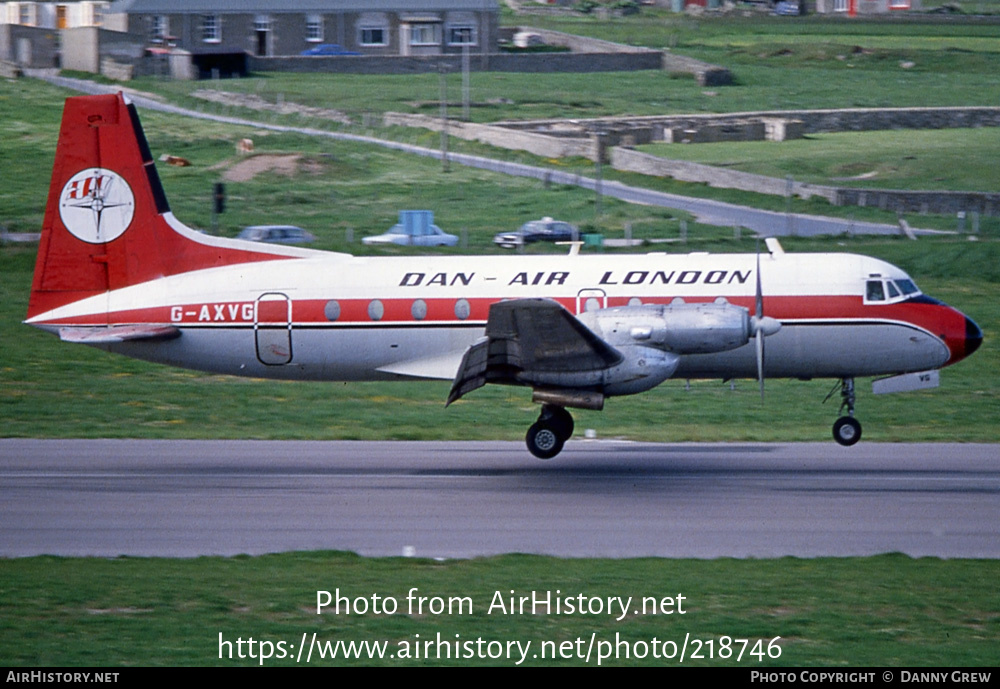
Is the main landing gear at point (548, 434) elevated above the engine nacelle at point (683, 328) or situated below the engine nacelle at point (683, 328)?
below

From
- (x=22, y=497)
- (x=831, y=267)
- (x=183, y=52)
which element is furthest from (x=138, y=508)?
(x=183, y=52)

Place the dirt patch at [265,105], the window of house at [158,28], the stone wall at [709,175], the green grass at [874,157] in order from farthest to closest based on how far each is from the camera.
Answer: the window of house at [158,28]
the dirt patch at [265,105]
the green grass at [874,157]
the stone wall at [709,175]

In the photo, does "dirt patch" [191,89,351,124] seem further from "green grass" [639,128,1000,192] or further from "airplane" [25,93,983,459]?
"airplane" [25,93,983,459]

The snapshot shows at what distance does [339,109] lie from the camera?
264 ft

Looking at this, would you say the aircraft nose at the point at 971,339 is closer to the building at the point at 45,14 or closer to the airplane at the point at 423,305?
the airplane at the point at 423,305

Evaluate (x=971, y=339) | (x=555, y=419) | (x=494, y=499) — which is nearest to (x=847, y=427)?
(x=971, y=339)

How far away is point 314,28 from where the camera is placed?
3782 inches

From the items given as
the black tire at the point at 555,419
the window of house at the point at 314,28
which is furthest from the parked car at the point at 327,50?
the black tire at the point at 555,419

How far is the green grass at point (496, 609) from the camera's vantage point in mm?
11453

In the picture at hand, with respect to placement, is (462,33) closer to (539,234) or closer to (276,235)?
(539,234)

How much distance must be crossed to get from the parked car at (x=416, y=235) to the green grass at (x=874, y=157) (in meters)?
23.3

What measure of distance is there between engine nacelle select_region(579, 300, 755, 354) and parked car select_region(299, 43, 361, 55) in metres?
78.0

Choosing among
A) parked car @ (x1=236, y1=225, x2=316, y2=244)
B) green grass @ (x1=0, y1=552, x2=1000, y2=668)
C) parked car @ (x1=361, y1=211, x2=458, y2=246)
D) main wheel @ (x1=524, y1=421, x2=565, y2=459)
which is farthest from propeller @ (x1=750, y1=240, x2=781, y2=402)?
parked car @ (x1=236, y1=225, x2=316, y2=244)

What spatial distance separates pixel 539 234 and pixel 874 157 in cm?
2597
